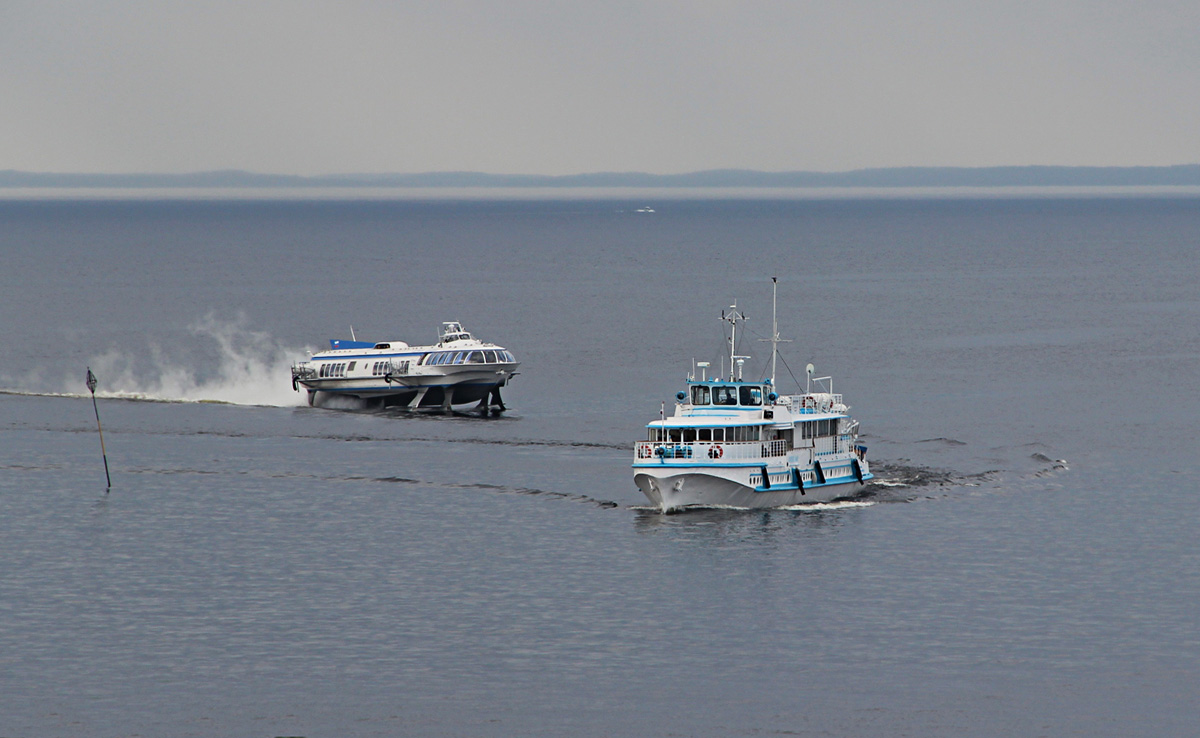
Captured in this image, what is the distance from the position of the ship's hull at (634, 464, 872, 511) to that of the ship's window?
398cm

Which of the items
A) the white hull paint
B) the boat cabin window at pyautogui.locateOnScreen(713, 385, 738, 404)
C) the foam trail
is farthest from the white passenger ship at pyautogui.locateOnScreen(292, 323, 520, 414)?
the white hull paint

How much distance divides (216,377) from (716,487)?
6987 centimetres

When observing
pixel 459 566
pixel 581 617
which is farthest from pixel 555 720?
pixel 459 566

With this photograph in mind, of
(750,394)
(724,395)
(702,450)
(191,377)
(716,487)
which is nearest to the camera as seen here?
(702,450)

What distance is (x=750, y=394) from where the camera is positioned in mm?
81562

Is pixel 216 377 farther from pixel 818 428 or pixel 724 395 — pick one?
pixel 818 428

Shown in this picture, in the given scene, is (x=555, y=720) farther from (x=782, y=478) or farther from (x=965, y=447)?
(x=965, y=447)

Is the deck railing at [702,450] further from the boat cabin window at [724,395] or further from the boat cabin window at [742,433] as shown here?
the boat cabin window at [724,395]

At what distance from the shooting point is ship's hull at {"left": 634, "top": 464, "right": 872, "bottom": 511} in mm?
77875

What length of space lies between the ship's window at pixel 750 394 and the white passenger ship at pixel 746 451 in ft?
0.17

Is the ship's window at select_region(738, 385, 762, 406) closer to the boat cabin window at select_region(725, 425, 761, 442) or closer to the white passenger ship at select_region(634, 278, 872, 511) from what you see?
the white passenger ship at select_region(634, 278, 872, 511)

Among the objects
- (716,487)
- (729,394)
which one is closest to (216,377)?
(729,394)

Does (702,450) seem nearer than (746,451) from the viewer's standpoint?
Yes

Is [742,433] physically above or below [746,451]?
above
